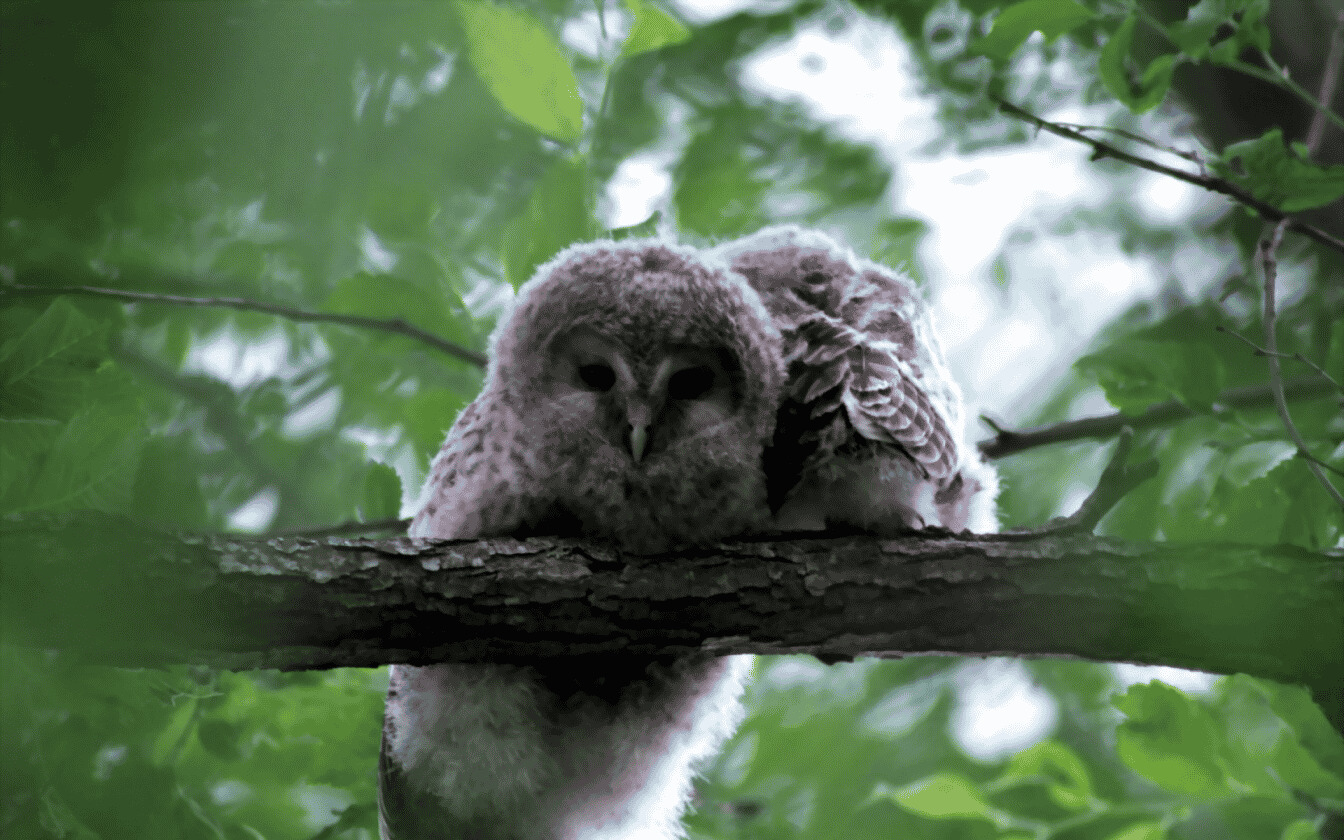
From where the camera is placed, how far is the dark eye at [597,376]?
201 cm

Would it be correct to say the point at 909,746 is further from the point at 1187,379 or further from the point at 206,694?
the point at 206,694

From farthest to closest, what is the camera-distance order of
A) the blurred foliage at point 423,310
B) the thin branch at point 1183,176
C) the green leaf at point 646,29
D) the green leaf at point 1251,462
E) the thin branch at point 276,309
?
1. the green leaf at point 1251,462
2. the green leaf at point 646,29
3. the thin branch at point 1183,176
4. the thin branch at point 276,309
5. the blurred foliage at point 423,310

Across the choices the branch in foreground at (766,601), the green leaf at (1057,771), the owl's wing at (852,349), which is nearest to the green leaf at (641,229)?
the owl's wing at (852,349)

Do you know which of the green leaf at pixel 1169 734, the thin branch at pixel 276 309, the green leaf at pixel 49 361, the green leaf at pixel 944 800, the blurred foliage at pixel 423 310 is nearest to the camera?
the blurred foliage at pixel 423 310

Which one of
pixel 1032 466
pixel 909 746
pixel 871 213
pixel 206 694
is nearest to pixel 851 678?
pixel 909 746

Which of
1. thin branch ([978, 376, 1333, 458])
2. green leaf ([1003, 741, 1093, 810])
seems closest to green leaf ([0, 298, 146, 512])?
thin branch ([978, 376, 1333, 458])

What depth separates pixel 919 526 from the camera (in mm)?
1988

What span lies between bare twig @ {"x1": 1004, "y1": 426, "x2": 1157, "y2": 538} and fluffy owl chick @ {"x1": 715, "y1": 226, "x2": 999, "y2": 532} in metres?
0.22

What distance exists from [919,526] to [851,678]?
7.59ft

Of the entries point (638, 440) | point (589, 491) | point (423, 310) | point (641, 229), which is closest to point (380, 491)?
point (423, 310)

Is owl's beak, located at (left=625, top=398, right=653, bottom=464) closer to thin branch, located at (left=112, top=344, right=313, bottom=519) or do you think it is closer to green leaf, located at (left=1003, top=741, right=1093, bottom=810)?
thin branch, located at (left=112, top=344, right=313, bottom=519)

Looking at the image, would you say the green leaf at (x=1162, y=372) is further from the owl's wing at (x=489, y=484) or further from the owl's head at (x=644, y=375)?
the owl's wing at (x=489, y=484)

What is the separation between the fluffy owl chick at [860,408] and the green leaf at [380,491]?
0.86m

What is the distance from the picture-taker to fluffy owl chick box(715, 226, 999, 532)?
6.27 ft
